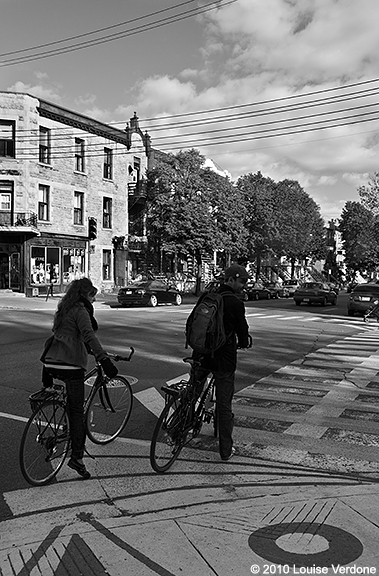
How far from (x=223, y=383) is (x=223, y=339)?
1.55ft

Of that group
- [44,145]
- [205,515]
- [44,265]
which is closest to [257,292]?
[44,265]

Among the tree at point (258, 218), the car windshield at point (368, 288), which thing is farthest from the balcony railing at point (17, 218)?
the tree at point (258, 218)

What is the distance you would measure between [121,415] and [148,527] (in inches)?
99.6

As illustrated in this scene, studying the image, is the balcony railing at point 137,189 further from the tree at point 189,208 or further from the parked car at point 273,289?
the parked car at point 273,289

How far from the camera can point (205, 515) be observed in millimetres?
4043

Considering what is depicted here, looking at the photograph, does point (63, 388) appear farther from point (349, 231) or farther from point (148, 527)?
point (349, 231)

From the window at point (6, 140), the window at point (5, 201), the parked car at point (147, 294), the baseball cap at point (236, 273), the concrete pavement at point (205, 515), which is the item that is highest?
the window at point (6, 140)

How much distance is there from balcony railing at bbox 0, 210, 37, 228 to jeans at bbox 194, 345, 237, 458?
26284 mm

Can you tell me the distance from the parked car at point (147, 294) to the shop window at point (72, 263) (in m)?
6.53

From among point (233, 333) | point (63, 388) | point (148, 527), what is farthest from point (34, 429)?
point (233, 333)

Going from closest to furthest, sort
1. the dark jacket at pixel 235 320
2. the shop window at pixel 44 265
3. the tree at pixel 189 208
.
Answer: the dark jacket at pixel 235 320 → the shop window at pixel 44 265 → the tree at pixel 189 208

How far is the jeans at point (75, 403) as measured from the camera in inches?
192

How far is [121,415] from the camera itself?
6.31 meters

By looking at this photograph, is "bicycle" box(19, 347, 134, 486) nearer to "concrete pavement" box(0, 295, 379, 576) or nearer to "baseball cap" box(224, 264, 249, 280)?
"concrete pavement" box(0, 295, 379, 576)
